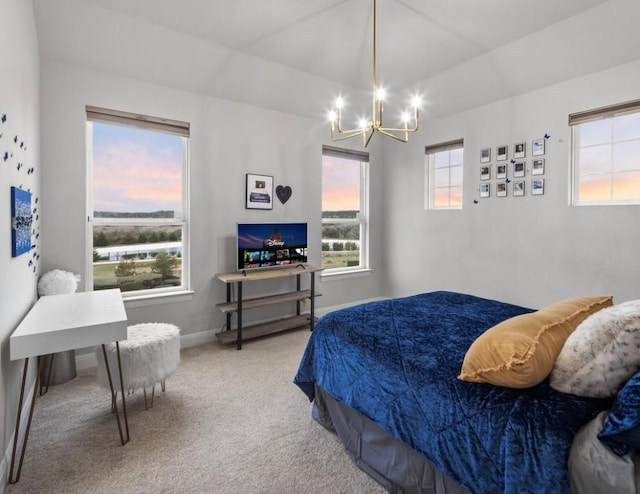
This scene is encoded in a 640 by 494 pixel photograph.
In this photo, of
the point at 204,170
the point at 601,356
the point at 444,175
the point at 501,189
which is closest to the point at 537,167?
the point at 501,189

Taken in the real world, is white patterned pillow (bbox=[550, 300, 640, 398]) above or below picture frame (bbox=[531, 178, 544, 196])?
below

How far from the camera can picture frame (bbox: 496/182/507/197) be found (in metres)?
3.83

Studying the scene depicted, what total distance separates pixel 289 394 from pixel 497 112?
12.0 feet

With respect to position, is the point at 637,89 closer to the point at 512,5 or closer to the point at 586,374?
the point at 512,5

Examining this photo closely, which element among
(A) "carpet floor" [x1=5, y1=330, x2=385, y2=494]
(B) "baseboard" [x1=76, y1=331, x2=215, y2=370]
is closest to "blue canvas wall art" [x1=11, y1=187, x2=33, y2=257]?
(A) "carpet floor" [x1=5, y1=330, x2=385, y2=494]

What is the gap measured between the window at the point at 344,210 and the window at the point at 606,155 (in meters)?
2.52

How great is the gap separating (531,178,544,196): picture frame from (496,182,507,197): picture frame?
277 millimetres

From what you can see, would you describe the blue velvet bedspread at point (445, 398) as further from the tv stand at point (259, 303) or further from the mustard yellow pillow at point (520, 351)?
the tv stand at point (259, 303)

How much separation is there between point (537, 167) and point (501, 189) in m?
0.41

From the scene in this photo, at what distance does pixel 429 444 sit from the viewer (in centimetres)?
143

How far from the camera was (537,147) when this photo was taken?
355 centimetres

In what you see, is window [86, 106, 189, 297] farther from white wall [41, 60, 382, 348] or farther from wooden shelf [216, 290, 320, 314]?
wooden shelf [216, 290, 320, 314]

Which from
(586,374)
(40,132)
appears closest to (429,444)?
(586,374)

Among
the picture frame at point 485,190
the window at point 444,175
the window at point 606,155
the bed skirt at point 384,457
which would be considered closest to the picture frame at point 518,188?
the picture frame at point 485,190
